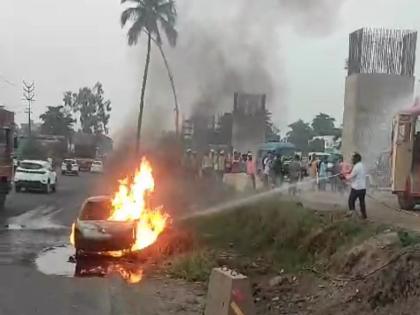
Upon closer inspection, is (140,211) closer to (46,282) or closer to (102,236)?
(102,236)

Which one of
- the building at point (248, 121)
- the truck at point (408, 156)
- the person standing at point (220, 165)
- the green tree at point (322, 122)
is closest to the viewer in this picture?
the truck at point (408, 156)

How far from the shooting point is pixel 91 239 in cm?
1473

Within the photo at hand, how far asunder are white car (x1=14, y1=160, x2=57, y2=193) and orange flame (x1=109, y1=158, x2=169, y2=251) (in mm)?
14299

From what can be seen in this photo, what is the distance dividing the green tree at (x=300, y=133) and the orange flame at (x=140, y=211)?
85271mm

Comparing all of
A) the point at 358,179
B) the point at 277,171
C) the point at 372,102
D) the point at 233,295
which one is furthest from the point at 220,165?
the point at 233,295

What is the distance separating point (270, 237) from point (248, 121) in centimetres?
3458

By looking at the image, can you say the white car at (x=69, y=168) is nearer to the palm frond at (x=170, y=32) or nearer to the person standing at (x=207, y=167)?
the palm frond at (x=170, y=32)

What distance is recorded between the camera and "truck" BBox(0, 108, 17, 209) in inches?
916

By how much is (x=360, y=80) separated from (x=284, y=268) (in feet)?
97.4

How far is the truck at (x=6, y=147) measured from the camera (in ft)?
76.3

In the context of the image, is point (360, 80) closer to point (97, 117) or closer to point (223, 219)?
point (223, 219)

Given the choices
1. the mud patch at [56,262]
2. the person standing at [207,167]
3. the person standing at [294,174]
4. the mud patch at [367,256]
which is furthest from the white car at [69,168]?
the mud patch at [367,256]

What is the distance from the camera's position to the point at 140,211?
18.2m

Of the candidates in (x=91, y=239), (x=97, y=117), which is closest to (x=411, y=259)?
(x=91, y=239)
